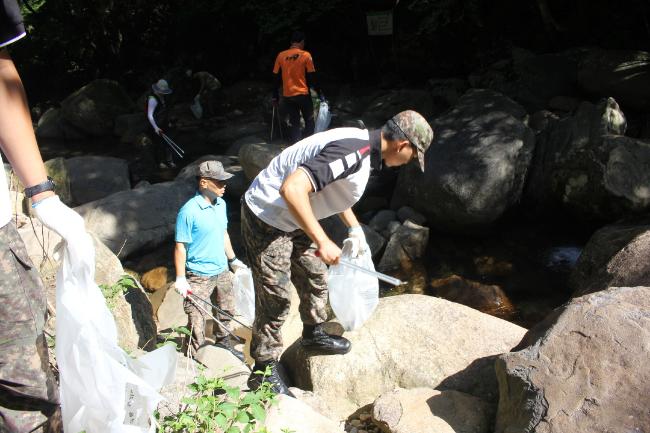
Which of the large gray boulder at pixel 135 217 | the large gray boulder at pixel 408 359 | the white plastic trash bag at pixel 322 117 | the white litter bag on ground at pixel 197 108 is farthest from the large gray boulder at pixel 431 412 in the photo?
the white litter bag on ground at pixel 197 108

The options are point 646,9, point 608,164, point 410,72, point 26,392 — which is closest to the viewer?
point 26,392

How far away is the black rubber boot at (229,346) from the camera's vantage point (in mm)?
4555

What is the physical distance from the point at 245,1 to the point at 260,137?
4521 mm

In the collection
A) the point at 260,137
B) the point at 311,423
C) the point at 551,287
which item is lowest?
the point at 551,287

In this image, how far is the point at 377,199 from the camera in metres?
7.98

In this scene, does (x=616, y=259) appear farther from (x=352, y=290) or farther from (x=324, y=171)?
(x=324, y=171)

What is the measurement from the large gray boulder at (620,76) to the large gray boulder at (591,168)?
1502 millimetres

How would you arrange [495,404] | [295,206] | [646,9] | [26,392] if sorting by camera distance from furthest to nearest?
[646,9] → [495,404] → [295,206] → [26,392]

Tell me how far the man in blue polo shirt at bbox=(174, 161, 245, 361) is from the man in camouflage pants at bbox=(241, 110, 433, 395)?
1.04m

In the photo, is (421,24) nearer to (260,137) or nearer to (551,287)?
→ (260,137)

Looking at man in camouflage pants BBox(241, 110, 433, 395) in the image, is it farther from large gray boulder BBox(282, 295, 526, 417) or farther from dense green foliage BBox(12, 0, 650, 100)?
dense green foliage BBox(12, 0, 650, 100)

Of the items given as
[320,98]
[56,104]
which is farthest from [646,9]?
[56,104]

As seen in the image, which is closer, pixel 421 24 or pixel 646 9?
pixel 646 9

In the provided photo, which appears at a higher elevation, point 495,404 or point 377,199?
point 495,404
